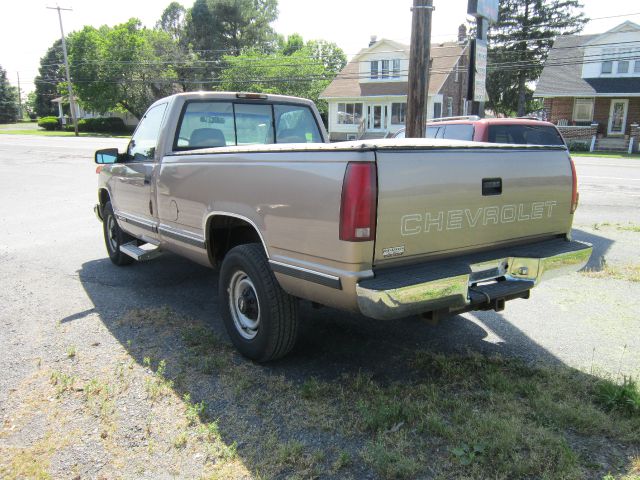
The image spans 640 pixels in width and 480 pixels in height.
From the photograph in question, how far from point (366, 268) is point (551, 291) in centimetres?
344

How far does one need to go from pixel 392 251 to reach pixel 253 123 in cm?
292

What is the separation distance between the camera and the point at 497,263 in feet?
11.6

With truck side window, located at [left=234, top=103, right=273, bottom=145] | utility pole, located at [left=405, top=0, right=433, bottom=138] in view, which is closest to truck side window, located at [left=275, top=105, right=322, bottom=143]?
truck side window, located at [left=234, top=103, right=273, bottom=145]

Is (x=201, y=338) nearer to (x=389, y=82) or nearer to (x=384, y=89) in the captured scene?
(x=384, y=89)

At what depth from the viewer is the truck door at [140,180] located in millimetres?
5182

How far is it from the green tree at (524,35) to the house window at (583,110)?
14912mm

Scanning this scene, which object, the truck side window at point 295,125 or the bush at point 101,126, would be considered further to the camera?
the bush at point 101,126

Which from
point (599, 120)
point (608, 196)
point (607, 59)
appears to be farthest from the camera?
point (607, 59)

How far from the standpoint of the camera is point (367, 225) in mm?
2916

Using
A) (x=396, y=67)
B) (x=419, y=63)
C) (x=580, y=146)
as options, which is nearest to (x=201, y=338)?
(x=419, y=63)

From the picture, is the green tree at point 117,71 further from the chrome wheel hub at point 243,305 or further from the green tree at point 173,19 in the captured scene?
the chrome wheel hub at point 243,305

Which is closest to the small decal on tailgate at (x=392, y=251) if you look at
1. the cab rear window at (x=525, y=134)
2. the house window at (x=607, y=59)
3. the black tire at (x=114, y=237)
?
the black tire at (x=114, y=237)

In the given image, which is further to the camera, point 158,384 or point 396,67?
point 396,67

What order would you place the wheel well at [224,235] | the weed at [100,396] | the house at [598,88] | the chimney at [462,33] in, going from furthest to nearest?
the chimney at [462,33] < the house at [598,88] < the wheel well at [224,235] < the weed at [100,396]
